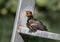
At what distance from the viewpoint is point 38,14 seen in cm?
571

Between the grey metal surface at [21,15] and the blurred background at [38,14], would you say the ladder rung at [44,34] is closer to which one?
the grey metal surface at [21,15]

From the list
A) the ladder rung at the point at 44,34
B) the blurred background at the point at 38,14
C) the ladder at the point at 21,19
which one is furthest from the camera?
the blurred background at the point at 38,14

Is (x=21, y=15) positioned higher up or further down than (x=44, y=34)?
higher up

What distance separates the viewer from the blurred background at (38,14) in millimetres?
5547

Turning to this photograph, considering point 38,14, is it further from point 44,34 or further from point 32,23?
point 44,34

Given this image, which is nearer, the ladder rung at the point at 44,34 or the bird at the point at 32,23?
the ladder rung at the point at 44,34

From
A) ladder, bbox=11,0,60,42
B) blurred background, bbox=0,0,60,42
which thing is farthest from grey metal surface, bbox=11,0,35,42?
blurred background, bbox=0,0,60,42

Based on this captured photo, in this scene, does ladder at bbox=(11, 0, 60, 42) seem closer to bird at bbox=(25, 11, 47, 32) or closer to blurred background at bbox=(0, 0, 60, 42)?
bird at bbox=(25, 11, 47, 32)

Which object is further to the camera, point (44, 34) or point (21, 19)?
point (21, 19)

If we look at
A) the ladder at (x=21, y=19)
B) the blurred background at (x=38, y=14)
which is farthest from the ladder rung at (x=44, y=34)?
the blurred background at (x=38, y=14)

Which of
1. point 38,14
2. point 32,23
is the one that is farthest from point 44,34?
point 38,14

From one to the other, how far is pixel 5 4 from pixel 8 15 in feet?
0.53

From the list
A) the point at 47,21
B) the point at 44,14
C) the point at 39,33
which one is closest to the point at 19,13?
the point at 39,33

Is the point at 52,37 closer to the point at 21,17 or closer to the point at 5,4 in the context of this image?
the point at 21,17
